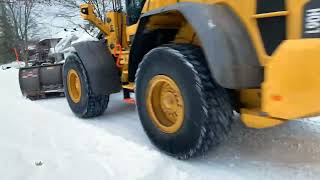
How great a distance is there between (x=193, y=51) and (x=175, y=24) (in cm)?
84

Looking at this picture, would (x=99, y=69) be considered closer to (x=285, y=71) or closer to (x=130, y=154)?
(x=130, y=154)

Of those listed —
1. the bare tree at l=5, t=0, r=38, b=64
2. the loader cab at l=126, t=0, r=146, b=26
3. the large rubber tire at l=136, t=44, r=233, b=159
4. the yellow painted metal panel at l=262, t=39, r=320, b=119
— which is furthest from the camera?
the bare tree at l=5, t=0, r=38, b=64

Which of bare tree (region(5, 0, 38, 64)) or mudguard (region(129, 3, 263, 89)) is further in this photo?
bare tree (region(5, 0, 38, 64))

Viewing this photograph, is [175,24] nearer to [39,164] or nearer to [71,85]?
[39,164]

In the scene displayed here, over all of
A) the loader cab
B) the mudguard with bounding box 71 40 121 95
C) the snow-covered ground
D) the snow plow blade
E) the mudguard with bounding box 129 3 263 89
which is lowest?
the snow-covered ground

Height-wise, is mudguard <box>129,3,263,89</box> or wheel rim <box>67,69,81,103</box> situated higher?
mudguard <box>129,3,263,89</box>

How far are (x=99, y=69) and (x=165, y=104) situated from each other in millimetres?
1892

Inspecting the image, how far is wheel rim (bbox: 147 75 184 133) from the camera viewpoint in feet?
13.1

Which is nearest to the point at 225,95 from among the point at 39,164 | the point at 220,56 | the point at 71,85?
the point at 220,56

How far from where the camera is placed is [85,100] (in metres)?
5.99

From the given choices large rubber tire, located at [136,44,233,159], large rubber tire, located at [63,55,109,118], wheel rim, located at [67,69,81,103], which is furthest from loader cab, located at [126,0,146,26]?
large rubber tire, located at [136,44,233,159]

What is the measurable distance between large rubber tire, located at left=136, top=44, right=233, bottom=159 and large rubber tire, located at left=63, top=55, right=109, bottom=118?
203 centimetres

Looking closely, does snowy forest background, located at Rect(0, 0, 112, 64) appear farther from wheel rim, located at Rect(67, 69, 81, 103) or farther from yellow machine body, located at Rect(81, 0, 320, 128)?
yellow machine body, located at Rect(81, 0, 320, 128)

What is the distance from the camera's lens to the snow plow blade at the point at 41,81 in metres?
8.50
